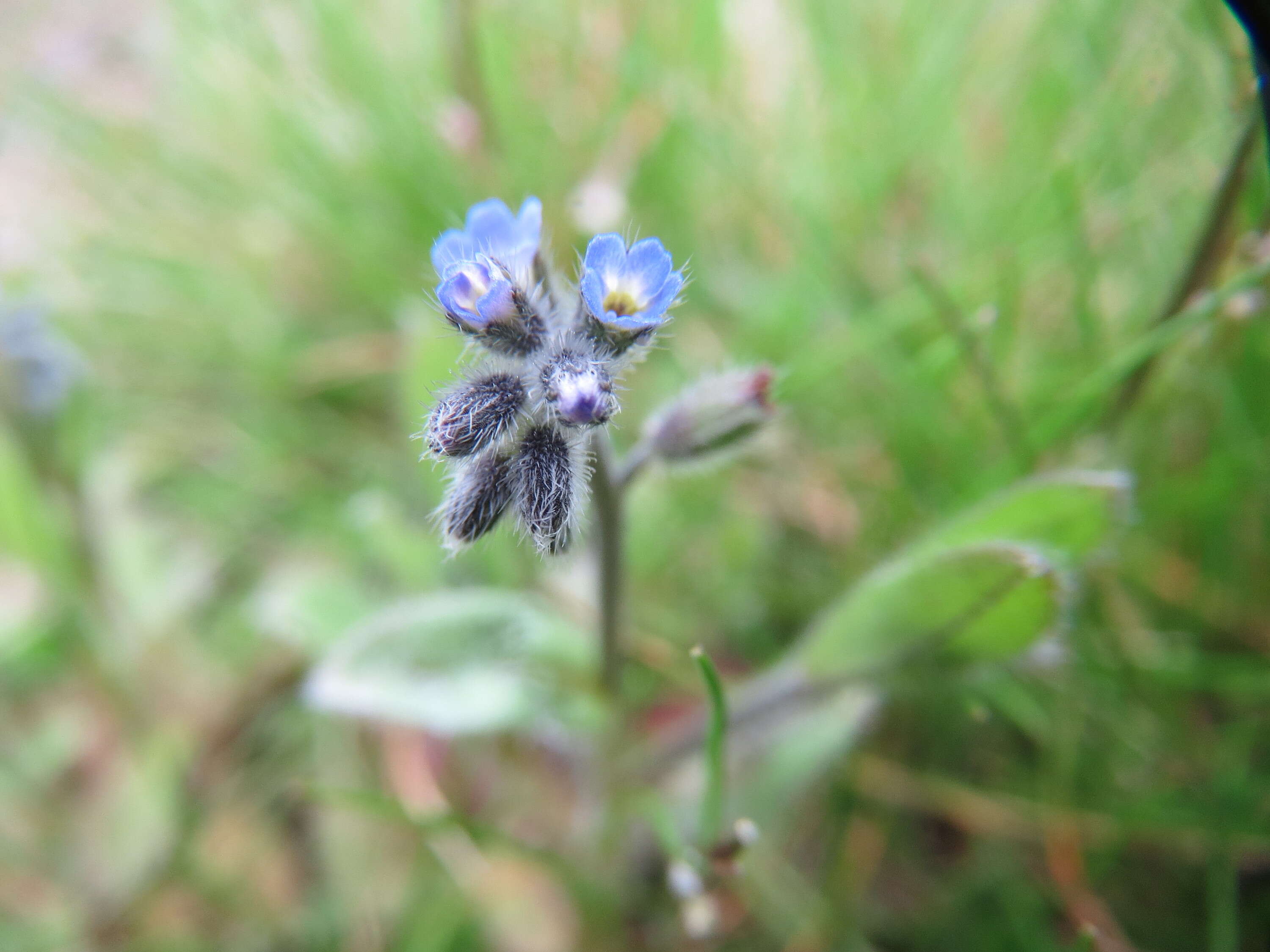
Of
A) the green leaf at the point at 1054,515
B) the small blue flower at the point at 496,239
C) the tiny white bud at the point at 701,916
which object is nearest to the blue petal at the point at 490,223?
the small blue flower at the point at 496,239

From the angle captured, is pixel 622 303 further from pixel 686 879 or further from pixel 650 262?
pixel 686 879

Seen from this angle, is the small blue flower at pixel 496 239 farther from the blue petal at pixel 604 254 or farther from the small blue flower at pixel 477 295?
the blue petal at pixel 604 254

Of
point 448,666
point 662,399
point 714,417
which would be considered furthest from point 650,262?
point 662,399

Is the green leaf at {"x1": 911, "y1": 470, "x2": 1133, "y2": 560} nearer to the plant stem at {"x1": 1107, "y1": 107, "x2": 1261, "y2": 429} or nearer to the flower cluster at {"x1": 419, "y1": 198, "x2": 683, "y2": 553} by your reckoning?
the plant stem at {"x1": 1107, "y1": 107, "x2": 1261, "y2": 429}

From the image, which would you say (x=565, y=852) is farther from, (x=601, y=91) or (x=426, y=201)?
(x=601, y=91)

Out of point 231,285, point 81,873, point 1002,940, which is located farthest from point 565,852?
point 231,285

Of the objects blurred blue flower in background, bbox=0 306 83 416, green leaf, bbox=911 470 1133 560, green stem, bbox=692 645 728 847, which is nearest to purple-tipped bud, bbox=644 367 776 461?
green stem, bbox=692 645 728 847

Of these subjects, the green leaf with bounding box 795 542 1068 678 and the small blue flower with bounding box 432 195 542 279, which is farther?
the green leaf with bounding box 795 542 1068 678
